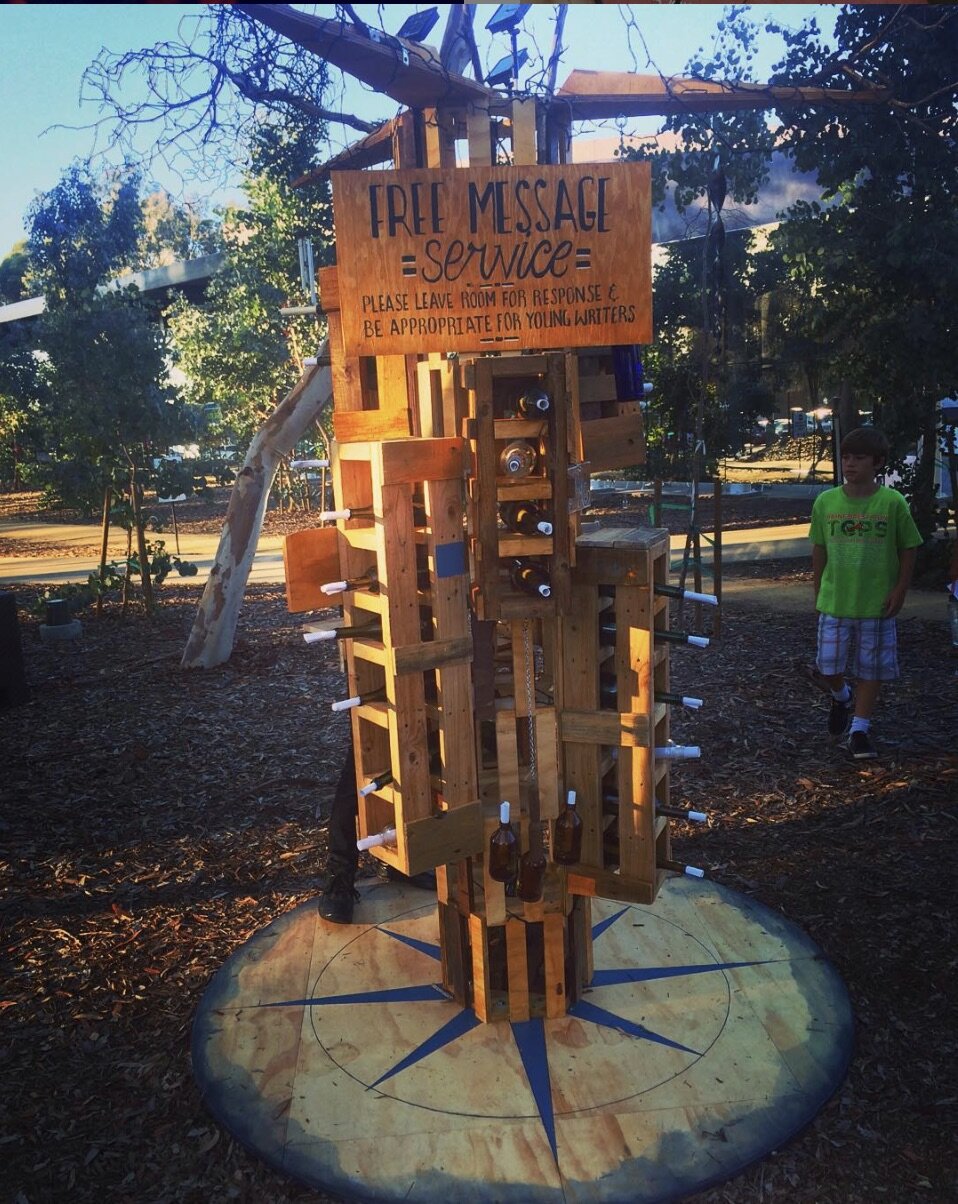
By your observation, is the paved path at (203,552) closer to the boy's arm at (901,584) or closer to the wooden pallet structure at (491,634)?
the boy's arm at (901,584)

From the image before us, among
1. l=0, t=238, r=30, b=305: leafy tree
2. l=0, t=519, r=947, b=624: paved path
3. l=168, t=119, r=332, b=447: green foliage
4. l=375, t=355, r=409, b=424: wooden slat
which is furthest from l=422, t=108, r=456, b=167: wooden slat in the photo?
l=0, t=238, r=30, b=305: leafy tree

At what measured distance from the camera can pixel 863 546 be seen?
5699mm

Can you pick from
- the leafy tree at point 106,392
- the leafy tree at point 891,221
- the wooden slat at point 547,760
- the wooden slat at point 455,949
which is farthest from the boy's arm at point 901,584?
the leafy tree at point 106,392

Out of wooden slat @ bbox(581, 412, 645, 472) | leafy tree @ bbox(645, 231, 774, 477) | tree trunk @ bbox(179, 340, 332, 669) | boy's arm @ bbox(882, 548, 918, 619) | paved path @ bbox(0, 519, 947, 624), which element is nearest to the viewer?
wooden slat @ bbox(581, 412, 645, 472)

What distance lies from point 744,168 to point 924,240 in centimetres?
224

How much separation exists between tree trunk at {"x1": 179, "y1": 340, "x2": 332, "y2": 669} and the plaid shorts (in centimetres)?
461

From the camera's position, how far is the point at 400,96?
3.44 meters

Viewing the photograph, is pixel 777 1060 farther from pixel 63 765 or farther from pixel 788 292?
pixel 788 292

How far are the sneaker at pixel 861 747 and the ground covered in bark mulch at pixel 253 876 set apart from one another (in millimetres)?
90

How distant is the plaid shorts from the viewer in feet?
18.9

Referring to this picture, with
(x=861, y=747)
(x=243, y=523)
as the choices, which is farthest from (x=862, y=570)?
(x=243, y=523)

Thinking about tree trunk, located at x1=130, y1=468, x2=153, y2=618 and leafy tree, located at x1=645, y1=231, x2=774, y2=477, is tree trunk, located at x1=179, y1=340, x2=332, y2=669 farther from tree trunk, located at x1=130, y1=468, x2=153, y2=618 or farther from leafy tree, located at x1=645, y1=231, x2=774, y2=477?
leafy tree, located at x1=645, y1=231, x2=774, y2=477

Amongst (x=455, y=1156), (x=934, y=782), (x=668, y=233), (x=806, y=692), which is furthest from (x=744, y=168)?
(x=668, y=233)

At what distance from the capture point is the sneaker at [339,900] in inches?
166
